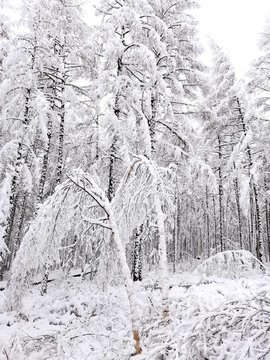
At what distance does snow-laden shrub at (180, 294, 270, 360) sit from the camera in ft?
8.07

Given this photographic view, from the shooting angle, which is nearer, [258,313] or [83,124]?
[258,313]

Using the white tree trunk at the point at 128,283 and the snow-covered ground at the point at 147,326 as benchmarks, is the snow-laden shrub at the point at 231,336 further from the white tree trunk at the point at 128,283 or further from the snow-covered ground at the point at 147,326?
the white tree trunk at the point at 128,283

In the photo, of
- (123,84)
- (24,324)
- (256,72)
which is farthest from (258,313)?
(256,72)

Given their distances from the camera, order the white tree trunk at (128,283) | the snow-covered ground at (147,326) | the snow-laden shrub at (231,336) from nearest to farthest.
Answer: the snow-laden shrub at (231,336)
the snow-covered ground at (147,326)
the white tree trunk at (128,283)

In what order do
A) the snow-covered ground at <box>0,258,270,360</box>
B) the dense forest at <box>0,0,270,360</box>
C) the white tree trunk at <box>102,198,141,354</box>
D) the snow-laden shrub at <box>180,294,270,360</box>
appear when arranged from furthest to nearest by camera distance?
the dense forest at <box>0,0,270,360</box>
the white tree trunk at <box>102,198,141,354</box>
the snow-covered ground at <box>0,258,270,360</box>
the snow-laden shrub at <box>180,294,270,360</box>

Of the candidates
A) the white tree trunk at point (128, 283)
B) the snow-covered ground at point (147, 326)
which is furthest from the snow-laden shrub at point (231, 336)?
the white tree trunk at point (128, 283)

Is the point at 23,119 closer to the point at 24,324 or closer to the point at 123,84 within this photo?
the point at 123,84

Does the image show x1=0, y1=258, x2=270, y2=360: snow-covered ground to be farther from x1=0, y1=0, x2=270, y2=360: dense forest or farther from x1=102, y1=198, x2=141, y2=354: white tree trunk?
x1=102, y1=198, x2=141, y2=354: white tree trunk

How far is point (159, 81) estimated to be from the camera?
9.55 metres

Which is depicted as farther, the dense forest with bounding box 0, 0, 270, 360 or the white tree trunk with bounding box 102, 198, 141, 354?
the dense forest with bounding box 0, 0, 270, 360

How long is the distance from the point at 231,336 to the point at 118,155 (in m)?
7.88

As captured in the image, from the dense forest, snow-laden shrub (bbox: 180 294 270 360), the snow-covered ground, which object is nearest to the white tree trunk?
the dense forest

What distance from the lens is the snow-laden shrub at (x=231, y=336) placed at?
2459mm

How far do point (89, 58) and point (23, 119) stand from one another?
3.69 meters
